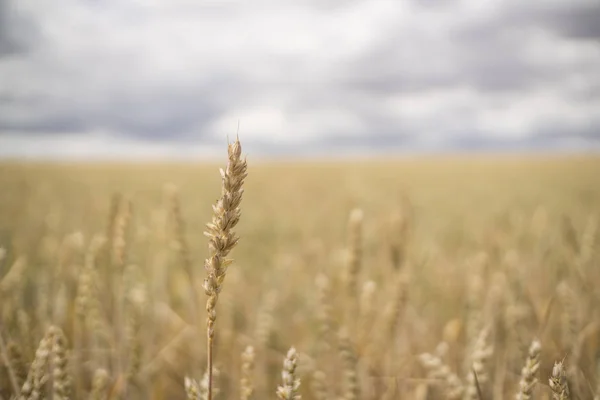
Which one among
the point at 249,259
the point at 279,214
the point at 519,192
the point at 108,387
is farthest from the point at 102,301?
the point at 519,192

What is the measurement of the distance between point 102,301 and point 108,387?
0.39m

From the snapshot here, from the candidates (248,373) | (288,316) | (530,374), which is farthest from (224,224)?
(288,316)

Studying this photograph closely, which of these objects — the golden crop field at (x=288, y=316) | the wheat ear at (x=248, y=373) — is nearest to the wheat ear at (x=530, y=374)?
Result: the golden crop field at (x=288, y=316)

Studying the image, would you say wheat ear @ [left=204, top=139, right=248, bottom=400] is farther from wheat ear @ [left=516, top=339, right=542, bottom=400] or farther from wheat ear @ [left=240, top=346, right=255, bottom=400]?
wheat ear @ [left=516, top=339, right=542, bottom=400]

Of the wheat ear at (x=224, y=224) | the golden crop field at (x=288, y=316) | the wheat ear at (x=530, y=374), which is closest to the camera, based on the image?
the wheat ear at (x=224, y=224)

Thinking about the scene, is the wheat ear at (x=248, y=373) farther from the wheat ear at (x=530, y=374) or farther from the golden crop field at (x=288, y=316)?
the wheat ear at (x=530, y=374)

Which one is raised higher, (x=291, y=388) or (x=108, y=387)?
(x=291, y=388)

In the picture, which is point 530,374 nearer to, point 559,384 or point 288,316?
point 559,384

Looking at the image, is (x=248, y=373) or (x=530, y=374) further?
(x=248, y=373)

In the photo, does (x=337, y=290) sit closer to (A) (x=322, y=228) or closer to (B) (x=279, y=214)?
(A) (x=322, y=228)

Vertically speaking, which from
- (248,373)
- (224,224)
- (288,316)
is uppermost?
(224,224)

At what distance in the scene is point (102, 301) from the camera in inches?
71.1

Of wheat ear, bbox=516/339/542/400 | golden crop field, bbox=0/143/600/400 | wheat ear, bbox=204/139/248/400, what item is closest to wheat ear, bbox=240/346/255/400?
golden crop field, bbox=0/143/600/400

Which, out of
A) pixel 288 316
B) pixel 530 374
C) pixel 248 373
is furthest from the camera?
pixel 288 316
